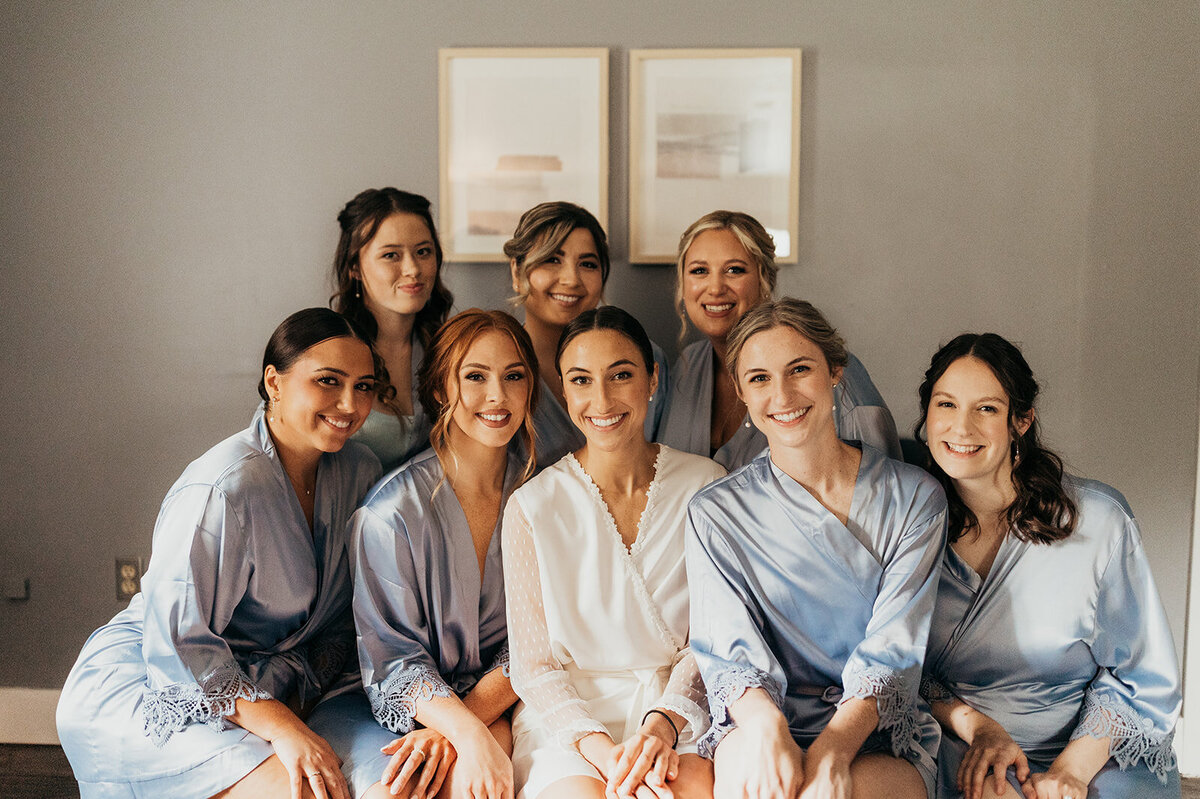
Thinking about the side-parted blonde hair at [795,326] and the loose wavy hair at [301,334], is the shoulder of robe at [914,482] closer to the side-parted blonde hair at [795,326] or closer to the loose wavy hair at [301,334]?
the side-parted blonde hair at [795,326]

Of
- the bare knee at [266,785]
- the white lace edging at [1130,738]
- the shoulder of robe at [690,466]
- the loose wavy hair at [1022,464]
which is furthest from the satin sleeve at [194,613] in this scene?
the white lace edging at [1130,738]

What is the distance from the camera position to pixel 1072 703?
1871mm

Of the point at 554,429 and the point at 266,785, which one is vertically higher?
the point at 554,429

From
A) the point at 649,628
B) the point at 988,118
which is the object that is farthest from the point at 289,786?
the point at 988,118

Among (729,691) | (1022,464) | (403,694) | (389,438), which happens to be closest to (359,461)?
(389,438)

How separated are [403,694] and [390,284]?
1.14 metres

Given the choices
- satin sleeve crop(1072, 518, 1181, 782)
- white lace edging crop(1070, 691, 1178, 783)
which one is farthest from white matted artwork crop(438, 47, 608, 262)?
white lace edging crop(1070, 691, 1178, 783)

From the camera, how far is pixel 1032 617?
6.10ft

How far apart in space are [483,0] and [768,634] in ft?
6.73

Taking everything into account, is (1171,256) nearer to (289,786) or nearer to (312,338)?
(312,338)

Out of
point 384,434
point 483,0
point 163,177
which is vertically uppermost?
point 483,0

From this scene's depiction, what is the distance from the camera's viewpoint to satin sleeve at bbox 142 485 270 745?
188cm

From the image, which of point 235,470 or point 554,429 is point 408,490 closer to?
point 235,470

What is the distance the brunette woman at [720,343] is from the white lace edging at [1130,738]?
76cm
